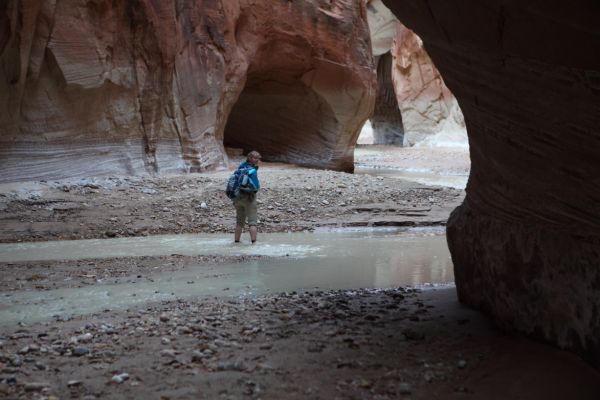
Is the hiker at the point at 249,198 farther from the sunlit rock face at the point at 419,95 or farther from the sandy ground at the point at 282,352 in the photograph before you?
the sunlit rock face at the point at 419,95

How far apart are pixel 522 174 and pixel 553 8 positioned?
Answer: 115 centimetres

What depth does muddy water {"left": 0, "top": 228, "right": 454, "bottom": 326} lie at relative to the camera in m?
5.68

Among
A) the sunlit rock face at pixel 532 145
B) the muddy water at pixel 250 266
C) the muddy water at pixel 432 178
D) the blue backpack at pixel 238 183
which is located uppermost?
the sunlit rock face at pixel 532 145

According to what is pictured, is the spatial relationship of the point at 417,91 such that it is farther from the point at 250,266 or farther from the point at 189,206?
the point at 250,266

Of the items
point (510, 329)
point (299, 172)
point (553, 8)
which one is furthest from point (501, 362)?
point (299, 172)

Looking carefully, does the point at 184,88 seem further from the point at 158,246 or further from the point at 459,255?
the point at 459,255

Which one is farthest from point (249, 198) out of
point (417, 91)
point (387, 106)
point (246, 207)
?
point (387, 106)

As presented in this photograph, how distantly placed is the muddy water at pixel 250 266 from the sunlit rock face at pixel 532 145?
2601mm

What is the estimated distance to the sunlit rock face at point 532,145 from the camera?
3.10m

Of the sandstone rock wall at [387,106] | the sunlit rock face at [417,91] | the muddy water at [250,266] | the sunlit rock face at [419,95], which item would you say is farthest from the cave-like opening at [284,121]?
the sandstone rock wall at [387,106]

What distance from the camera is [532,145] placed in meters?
3.62

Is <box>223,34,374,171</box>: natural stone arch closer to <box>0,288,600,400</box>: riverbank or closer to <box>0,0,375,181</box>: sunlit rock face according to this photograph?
<box>0,0,375,181</box>: sunlit rock face

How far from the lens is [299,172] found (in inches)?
607

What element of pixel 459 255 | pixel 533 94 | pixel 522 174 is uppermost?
pixel 533 94
